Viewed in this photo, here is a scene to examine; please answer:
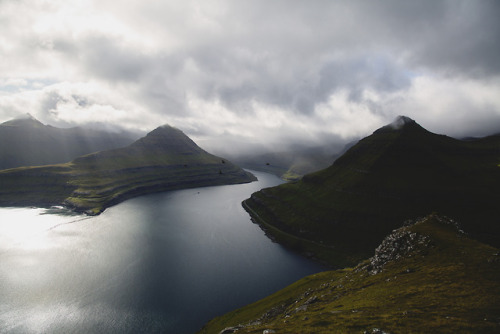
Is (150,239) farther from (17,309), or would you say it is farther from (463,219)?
(463,219)

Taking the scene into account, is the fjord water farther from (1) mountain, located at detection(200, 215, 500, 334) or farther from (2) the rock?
(2) the rock

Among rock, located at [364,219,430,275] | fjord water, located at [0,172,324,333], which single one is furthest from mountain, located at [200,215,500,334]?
fjord water, located at [0,172,324,333]

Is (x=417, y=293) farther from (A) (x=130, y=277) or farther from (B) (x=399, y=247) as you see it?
(A) (x=130, y=277)

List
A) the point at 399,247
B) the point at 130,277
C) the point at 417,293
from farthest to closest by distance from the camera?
the point at 130,277, the point at 399,247, the point at 417,293

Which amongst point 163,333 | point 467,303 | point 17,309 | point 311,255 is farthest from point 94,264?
point 467,303

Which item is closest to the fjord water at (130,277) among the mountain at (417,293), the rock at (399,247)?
the mountain at (417,293)

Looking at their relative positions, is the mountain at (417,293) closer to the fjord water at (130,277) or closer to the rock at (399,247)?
the rock at (399,247)

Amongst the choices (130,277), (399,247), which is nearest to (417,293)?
(399,247)

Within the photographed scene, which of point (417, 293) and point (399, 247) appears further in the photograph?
point (399, 247)
